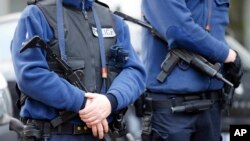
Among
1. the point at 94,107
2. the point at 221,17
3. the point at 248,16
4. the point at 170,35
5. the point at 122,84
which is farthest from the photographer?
the point at 248,16

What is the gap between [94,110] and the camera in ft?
9.22

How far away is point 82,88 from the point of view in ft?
9.50

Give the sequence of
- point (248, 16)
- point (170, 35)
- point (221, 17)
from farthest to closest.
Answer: point (248, 16)
point (221, 17)
point (170, 35)

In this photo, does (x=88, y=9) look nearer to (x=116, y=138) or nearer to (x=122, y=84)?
(x=122, y=84)

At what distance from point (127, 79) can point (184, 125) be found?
72 cm

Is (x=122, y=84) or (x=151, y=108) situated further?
(x=151, y=108)

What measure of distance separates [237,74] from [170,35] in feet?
1.76

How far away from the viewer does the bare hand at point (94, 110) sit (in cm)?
Result: 280

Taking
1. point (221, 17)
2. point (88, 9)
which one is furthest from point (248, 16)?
point (88, 9)

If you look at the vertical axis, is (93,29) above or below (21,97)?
above

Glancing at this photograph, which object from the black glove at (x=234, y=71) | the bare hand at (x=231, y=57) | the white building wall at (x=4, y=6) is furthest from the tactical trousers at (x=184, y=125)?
the white building wall at (x=4, y=6)

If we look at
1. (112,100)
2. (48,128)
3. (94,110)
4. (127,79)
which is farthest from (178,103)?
(48,128)

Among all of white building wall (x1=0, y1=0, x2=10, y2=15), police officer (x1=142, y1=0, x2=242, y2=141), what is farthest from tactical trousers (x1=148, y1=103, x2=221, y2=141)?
white building wall (x1=0, y1=0, x2=10, y2=15)

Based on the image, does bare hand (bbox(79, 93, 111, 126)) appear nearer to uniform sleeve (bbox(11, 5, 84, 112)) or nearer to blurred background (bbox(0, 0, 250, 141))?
uniform sleeve (bbox(11, 5, 84, 112))
